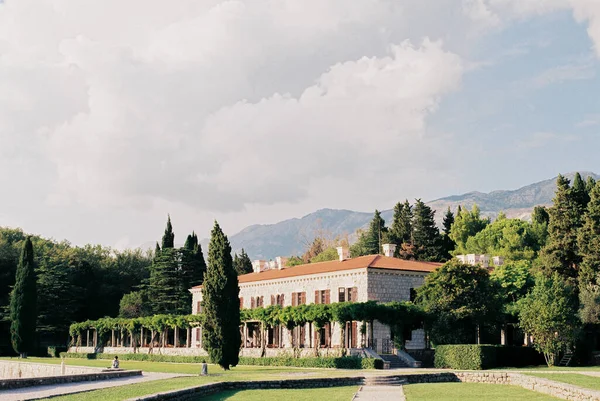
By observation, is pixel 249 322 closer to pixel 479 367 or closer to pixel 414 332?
pixel 414 332

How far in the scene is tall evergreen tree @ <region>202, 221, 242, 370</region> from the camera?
36.9 meters

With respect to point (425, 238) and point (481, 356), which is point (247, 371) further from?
point (425, 238)

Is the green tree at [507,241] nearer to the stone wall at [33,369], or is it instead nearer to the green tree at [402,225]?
the green tree at [402,225]

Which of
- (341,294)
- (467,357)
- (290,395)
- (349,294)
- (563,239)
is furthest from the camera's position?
(341,294)

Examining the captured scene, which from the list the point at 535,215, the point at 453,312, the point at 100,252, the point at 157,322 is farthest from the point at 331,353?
the point at 100,252

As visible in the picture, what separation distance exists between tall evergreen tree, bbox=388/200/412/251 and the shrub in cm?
4127

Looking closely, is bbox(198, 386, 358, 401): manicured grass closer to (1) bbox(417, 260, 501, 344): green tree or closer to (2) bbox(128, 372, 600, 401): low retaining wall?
(2) bbox(128, 372, 600, 401): low retaining wall

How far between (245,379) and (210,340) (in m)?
9.31

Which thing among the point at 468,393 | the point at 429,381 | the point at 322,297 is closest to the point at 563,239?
the point at 322,297

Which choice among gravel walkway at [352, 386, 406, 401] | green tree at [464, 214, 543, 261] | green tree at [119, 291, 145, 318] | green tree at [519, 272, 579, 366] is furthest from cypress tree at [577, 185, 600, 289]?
green tree at [119, 291, 145, 318]

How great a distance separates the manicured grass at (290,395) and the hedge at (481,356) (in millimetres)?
14471

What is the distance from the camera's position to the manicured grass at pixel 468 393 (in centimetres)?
2252

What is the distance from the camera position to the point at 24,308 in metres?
60.6

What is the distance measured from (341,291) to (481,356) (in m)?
14.4
